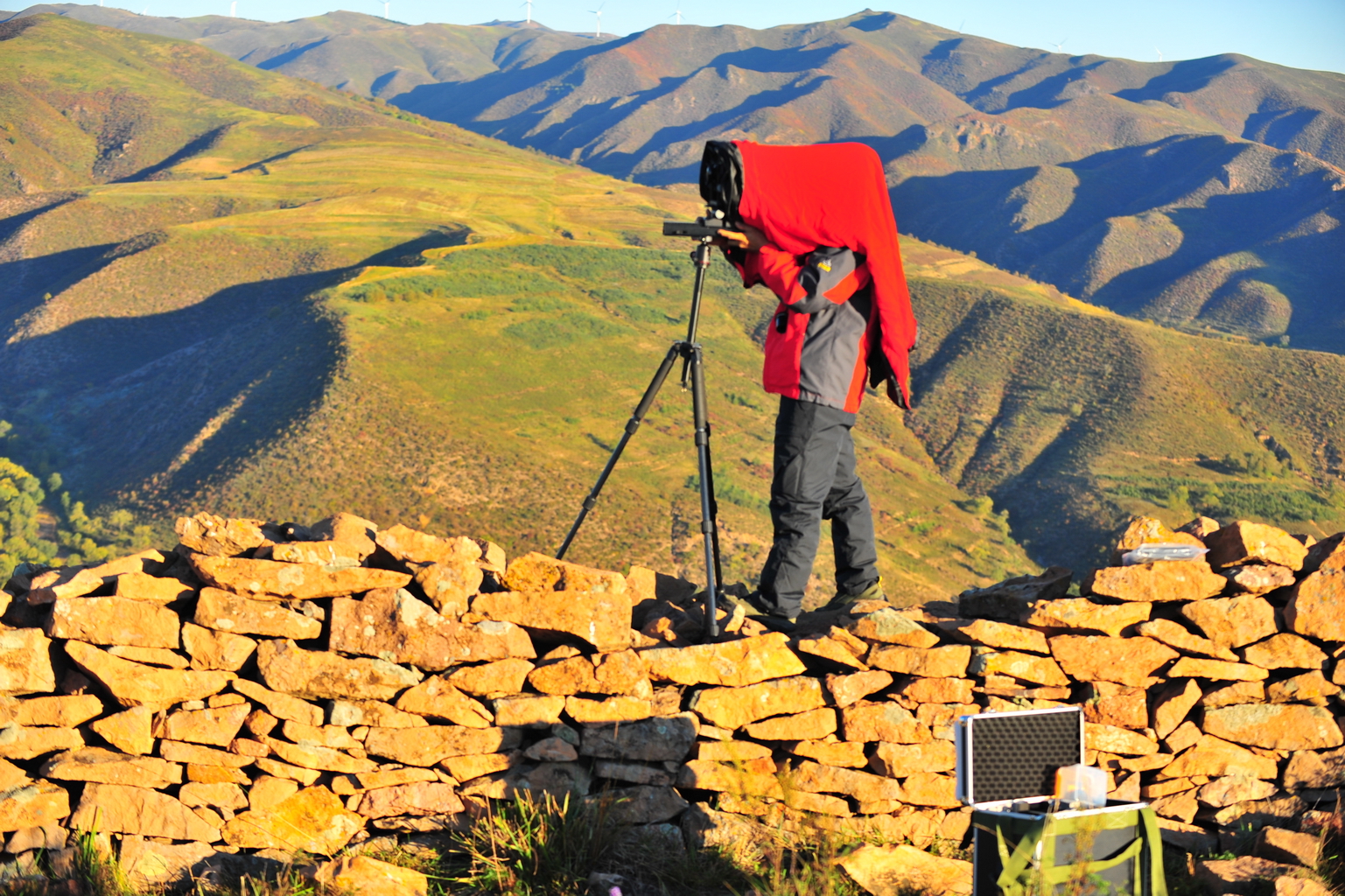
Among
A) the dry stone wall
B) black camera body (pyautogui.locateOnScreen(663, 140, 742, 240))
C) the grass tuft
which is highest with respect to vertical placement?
black camera body (pyautogui.locateOnScreen(663, 140, 742, 240))

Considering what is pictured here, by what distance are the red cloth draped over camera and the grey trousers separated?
504 mm

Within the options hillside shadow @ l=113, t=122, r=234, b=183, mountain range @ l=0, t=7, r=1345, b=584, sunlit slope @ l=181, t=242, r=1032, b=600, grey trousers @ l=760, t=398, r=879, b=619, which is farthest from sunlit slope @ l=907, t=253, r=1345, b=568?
hillside shadow @ l=113, t=122, r=234, b=183

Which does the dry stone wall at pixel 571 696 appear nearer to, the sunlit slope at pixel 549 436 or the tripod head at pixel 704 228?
the tripod head at pixel 704 228

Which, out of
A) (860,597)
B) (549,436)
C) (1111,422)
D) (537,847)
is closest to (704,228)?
(860,597)

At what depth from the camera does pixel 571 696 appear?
471cm

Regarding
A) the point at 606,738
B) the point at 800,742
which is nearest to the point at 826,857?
the point at 800,742

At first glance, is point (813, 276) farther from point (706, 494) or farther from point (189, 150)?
point (189, 150)

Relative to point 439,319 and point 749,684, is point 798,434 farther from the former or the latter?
point 439,319

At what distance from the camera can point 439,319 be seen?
45719 millimetres

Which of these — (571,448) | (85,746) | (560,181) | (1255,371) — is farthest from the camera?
(560,181)

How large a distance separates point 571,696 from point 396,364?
38.0 meters

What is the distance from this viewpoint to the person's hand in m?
4.87

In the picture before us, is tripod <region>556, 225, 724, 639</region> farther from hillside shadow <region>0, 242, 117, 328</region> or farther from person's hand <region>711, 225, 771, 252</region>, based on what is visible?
hillside shadow <region>0, 242, 117, 328</region>

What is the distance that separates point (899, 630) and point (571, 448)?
32.3 metres
